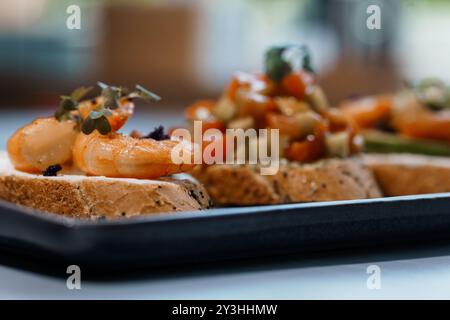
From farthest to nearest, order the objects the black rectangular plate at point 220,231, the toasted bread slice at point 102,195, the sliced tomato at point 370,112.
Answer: the sliced tomato at point 370,112 → the toasted bread slice at point 102,195 → the black rectangular plate at point 220,231

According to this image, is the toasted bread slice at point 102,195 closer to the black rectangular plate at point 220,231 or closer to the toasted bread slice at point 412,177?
the black rectangular plate at point 220,231

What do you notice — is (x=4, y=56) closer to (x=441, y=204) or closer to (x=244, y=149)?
(x=244, y=149)

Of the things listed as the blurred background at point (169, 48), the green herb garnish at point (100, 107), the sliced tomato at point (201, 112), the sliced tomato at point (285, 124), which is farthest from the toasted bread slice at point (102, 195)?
the blurred background at point (169, 48)

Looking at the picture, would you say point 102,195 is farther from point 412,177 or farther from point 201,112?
point 412,177

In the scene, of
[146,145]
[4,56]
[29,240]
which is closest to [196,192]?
[146,145]

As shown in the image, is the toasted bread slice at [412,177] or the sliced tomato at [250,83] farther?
the toasted bread slice at [412,177]

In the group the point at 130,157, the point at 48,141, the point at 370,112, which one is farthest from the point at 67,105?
the point at 370,112
